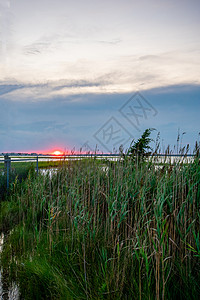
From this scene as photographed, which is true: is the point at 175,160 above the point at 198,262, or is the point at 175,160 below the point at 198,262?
above

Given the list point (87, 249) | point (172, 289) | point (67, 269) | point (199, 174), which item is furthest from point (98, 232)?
point (199, 174)

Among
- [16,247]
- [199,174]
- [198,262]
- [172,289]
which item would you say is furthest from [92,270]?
[199,174]

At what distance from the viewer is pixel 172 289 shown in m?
2.33

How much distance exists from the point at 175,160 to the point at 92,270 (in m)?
2.13

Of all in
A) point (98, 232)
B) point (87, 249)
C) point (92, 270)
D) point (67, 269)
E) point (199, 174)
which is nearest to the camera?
point (92, 270)

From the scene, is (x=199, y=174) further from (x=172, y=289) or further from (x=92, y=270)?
(x=92, y=270)

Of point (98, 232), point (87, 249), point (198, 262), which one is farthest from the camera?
point (98, 232)

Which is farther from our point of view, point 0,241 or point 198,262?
A: point 0,241

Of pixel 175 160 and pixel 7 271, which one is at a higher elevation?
pixel 175 160

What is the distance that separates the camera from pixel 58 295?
246 centimetres

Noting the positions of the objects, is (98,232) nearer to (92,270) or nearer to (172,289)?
(92,270)

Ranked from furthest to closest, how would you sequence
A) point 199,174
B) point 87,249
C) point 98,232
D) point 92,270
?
point 199,174
point 98,232
point 87,249
point 92,270

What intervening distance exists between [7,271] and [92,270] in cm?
125

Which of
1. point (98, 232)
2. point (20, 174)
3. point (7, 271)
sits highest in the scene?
point (20, 174)
